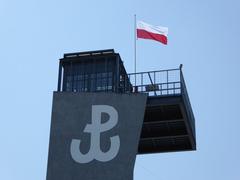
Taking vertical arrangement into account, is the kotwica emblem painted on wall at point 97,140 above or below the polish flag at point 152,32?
below

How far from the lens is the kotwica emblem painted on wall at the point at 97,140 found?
48438mm

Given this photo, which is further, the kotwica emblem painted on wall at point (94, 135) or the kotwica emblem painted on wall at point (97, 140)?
the kotwica emblem painted on wall at point (97, 140)

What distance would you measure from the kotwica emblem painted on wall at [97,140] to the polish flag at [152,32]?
6.89 m

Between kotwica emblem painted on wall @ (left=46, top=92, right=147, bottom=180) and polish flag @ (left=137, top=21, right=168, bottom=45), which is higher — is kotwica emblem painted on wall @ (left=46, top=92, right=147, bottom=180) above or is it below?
below

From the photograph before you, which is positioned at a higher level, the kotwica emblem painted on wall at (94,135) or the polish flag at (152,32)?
the polish flag at (152,32)

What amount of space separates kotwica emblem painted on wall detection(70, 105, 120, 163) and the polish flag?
22.6 ft

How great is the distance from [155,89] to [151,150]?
7.57 metres

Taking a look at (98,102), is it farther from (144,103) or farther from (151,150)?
(151,150)

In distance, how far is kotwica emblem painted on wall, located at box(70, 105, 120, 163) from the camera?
48.4 meters

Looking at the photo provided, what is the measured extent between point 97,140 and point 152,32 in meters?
9.52

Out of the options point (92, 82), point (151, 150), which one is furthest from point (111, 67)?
point (151, 150)

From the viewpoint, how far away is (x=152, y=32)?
5372 centimetres

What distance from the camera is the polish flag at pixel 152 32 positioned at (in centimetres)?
5350

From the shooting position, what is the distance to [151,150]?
186 ft
